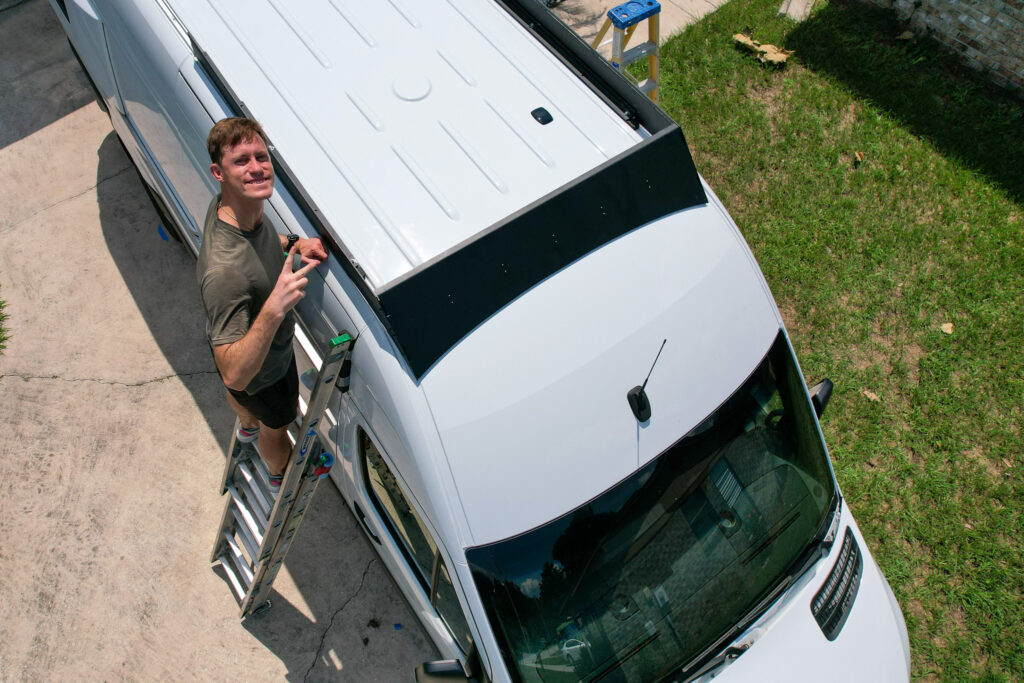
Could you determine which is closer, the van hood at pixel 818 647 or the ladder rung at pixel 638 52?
the van hood at pixel 818 647

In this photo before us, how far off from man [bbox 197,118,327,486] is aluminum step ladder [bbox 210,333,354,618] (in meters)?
0.28

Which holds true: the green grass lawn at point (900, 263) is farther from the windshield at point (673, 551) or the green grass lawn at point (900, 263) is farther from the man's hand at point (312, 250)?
the man's hand at point (312, 250)

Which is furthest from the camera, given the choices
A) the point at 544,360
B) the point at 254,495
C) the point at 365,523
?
the point at 254,495

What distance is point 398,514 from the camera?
12.3 feet

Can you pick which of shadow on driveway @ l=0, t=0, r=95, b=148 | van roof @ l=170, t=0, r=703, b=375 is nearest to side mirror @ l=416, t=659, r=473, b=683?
van roof @ l=170, t=0, r=703, b=375

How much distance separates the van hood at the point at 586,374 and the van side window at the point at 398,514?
23.0 inches

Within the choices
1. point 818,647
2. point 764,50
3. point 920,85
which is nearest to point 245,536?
point 818,647

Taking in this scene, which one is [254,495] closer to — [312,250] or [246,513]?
[246,513]

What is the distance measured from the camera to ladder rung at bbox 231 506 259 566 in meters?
4.36

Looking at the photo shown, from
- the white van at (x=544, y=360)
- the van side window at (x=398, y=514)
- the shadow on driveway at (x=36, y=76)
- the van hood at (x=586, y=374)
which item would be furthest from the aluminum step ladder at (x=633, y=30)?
the shadow on driveway at (x=36, y=76)

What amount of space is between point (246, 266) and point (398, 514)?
131 centimetres

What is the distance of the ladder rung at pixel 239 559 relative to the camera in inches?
178

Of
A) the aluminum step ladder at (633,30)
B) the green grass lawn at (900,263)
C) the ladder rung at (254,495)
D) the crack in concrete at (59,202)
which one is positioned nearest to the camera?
the ladder rung at (254,495)

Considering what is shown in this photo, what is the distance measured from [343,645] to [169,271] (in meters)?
3.07
